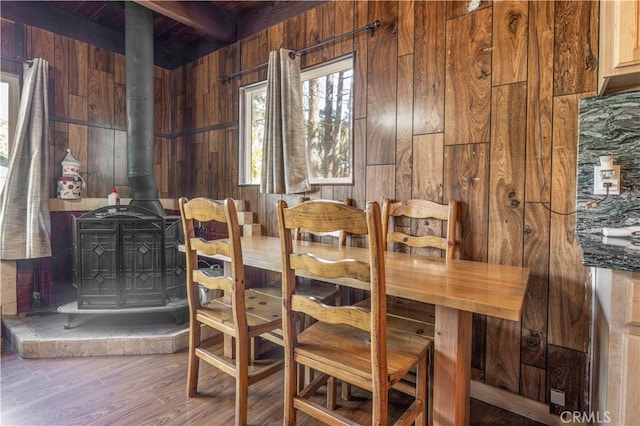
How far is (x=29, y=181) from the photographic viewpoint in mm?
2572

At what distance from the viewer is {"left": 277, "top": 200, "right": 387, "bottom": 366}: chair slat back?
1.01m

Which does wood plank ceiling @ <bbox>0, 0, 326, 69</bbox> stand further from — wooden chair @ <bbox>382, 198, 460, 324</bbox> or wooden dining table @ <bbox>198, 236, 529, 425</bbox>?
wooden dining table @ <bbox>198, 236, 529, 425</bbox>

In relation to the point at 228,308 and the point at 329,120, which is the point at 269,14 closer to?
the point at 329,120

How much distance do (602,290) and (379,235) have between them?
1.01 meters

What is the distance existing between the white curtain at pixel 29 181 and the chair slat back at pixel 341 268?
8.08 feet

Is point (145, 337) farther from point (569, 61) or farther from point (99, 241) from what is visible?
point (569, 61)

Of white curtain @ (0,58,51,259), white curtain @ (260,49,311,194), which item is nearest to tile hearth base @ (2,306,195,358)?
white curtain @ (0,58,51,259)

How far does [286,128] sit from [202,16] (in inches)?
50.3

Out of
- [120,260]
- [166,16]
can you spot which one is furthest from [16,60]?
[120,260]

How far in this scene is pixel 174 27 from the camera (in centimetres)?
318

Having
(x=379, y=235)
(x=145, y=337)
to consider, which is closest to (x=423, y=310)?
(x=379, y=235)

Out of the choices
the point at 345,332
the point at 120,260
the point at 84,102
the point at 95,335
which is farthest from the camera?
the point at 84,102

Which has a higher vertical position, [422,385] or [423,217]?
[423,217]

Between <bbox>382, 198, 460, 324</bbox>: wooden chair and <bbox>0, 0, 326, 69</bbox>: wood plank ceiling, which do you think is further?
<bbox>0, 0, 326, 69</bbox>: wood plank ceiling
